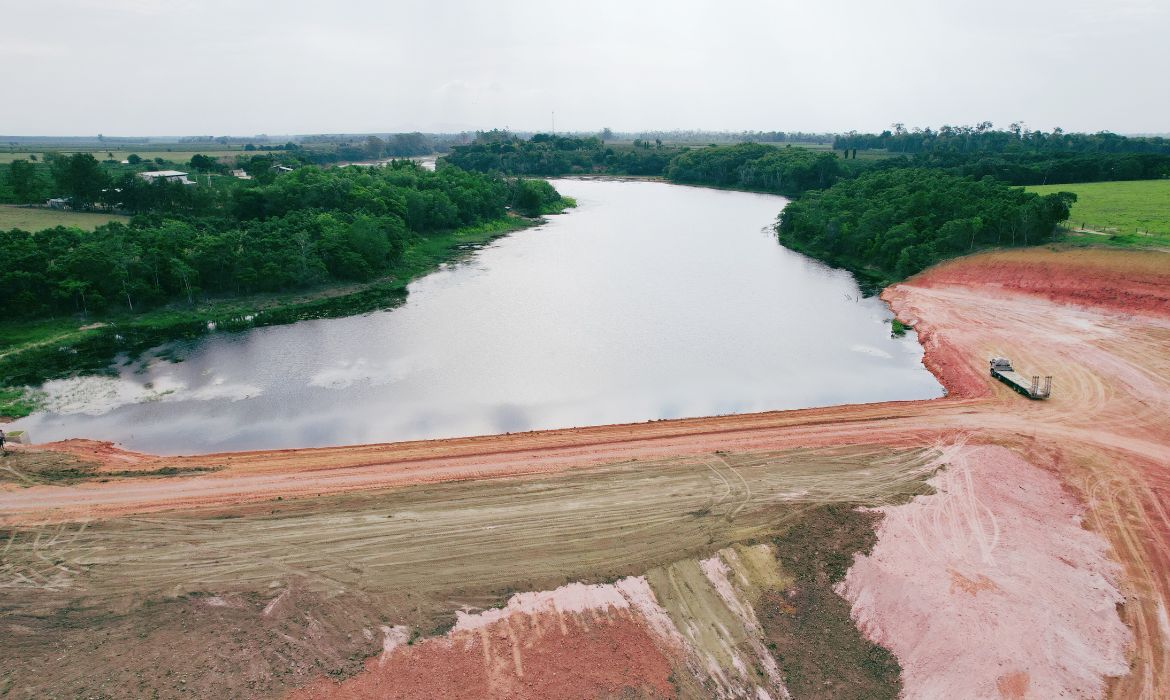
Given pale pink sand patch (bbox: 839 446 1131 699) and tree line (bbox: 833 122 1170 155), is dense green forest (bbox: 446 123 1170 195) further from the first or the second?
pale pink sand patch (bbox: 839 446 1131 699)

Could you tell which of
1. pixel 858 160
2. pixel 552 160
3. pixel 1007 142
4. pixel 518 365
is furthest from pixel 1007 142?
pixel 518 365

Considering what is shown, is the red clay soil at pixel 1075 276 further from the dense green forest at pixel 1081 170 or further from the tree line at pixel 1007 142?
the tree line at pixel 1007 142

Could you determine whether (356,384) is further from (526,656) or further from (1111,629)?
(1111,629)

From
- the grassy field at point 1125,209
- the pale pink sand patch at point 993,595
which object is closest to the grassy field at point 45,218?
the pale pink sand patch at point 993,595

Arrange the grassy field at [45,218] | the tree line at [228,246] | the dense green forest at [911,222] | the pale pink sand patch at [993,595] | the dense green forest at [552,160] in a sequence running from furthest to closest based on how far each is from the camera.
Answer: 1. the dense green forest at [552,160]
2. the grassy field at [45,218]
3. the dense green forest at [911,222]
4. the tree line at [228,246]
5. the pale pink sand patch at [993,595]

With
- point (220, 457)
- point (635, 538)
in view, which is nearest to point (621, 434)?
point (635, 538)

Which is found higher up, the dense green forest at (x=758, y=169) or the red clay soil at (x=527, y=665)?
the dense green forest at (x=758, y=169)

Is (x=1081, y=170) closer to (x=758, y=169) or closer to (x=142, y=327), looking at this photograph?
(x=758, y=169)
